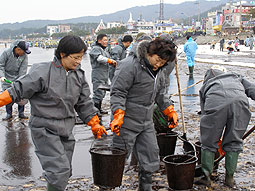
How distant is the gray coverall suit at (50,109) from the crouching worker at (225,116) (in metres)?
1.66

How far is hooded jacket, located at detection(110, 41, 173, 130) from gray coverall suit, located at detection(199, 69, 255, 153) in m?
0.66

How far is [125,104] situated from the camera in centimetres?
418

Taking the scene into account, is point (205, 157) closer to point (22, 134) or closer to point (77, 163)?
point (77, 163)

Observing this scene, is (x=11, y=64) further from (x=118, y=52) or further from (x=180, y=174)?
(x=180, y=174)

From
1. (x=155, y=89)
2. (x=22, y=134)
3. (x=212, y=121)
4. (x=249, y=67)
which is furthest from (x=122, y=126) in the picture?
(x=249, y=67)

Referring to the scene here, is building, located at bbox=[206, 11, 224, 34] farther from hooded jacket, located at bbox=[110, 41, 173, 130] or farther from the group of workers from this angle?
hooded jacket, located at bbox=[110, 41, 173, 130]

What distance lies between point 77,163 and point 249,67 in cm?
1764

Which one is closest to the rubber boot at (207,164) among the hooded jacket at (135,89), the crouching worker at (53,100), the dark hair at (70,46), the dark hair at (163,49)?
the hooded jacket at (135,89)

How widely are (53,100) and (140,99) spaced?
1044mm

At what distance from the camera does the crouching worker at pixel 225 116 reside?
14.0ft

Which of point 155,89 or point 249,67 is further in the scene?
point 249,67

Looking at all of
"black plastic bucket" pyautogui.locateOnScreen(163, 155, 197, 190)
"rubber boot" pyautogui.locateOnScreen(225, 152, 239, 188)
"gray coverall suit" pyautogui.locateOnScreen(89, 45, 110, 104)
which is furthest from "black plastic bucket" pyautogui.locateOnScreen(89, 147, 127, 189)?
"gray coverall suit" pyautogui.locateOnScreen(89, 45, 110, 104)

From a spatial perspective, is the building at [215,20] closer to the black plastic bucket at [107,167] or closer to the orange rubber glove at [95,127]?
the black plastic bucket at [107,167]

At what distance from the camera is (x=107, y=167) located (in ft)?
13.1
